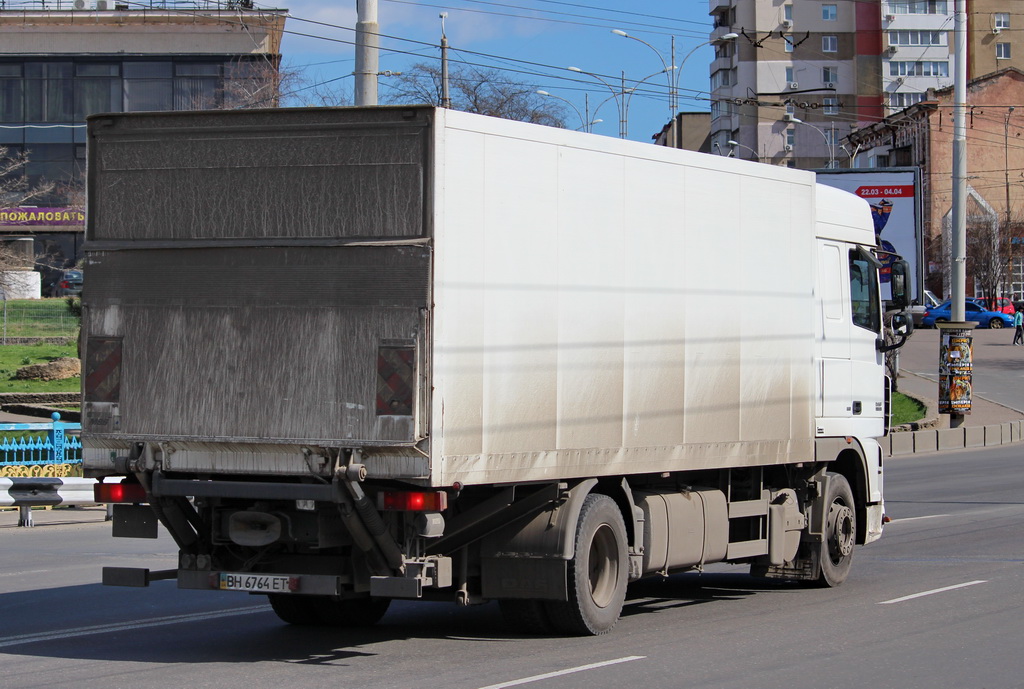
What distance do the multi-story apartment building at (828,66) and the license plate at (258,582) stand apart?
97.0m

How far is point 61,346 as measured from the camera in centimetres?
4175

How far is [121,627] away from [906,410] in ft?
95.3

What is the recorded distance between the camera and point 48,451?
2089cm

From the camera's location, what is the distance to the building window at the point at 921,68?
10206cm

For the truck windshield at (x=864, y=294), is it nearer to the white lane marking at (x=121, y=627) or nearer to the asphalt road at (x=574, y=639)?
the asphalt road at (x=574, y=639)

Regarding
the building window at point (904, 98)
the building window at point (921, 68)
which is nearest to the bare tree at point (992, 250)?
the building window at point (921, 68)

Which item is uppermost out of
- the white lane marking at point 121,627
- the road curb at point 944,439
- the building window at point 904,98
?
the building window at point 904,98

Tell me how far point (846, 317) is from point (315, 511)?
5.72 metres

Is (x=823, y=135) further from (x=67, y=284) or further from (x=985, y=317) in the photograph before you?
(x=67, y=284)

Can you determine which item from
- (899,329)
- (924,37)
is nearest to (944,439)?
(899,329)

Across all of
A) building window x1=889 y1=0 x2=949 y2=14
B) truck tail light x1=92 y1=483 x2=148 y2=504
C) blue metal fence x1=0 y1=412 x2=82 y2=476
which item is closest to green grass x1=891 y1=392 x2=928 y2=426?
blue metal fence x1=0 y1=412 x2=82 y2=476

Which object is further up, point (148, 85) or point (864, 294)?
point (148, 85)

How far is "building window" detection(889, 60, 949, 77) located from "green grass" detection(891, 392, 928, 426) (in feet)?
229

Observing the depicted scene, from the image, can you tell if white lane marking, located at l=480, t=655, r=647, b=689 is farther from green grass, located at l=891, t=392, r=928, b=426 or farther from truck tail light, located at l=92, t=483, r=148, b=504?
green grass, located at l=891, t=392, r=928, b=426
